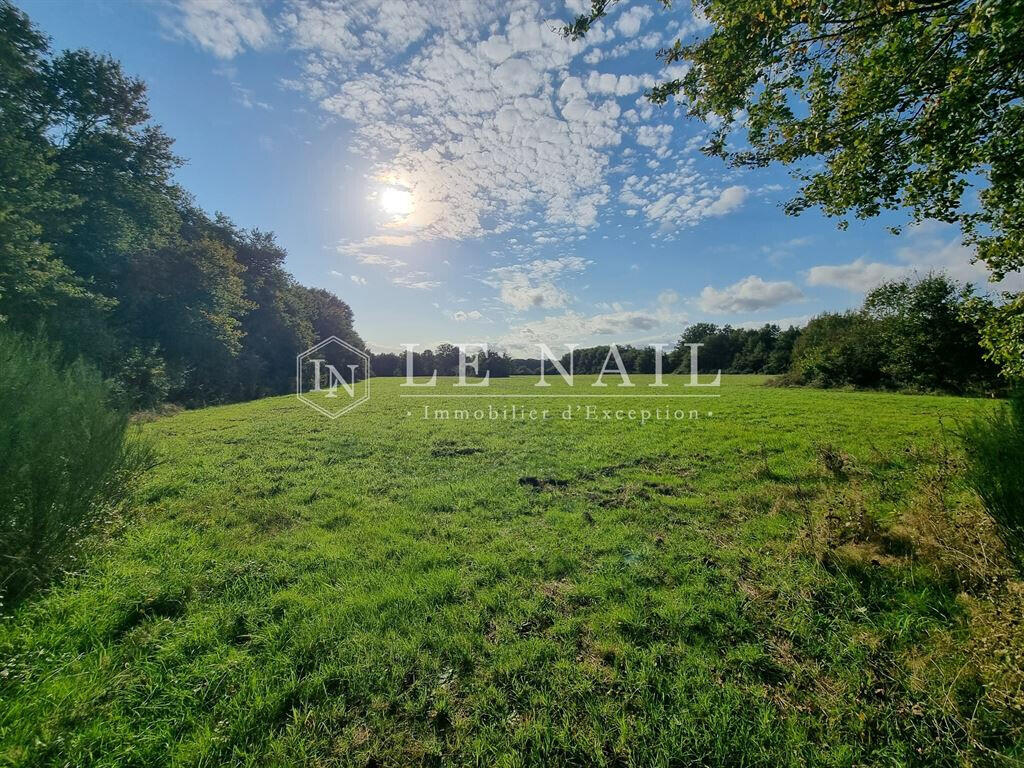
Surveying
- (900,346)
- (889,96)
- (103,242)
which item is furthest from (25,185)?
(900,346)

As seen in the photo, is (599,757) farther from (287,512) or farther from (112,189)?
(112,189)

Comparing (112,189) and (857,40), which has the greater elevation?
(112,189)

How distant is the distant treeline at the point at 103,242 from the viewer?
38.1 feet

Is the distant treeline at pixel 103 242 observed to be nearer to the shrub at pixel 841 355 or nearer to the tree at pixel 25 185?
the tree at pixel 25 185

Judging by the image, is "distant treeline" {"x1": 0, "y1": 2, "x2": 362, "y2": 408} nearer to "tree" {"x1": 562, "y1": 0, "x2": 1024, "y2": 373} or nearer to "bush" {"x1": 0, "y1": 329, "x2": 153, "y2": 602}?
"bush" {"x1": 0, "y1": 329, "x2": 153, "y2": 602}

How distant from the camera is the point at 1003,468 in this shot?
330cm

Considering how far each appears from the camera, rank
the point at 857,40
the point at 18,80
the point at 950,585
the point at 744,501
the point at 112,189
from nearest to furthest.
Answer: the point at 950,585
the point at 857,40
the point at 744,501
the point at 18,80
the point at 112,189

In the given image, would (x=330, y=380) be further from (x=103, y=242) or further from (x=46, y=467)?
(x=46, y=467)

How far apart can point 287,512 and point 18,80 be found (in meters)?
20.4

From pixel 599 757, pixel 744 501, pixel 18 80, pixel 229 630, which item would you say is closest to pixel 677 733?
pixel 599 757

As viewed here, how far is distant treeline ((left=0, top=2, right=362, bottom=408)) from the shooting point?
38.1 feet

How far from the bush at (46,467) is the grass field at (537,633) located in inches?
16.3

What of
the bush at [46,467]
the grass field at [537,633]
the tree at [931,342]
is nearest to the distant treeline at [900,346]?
the tree at [931,342]

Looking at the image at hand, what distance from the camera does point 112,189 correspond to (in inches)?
636
